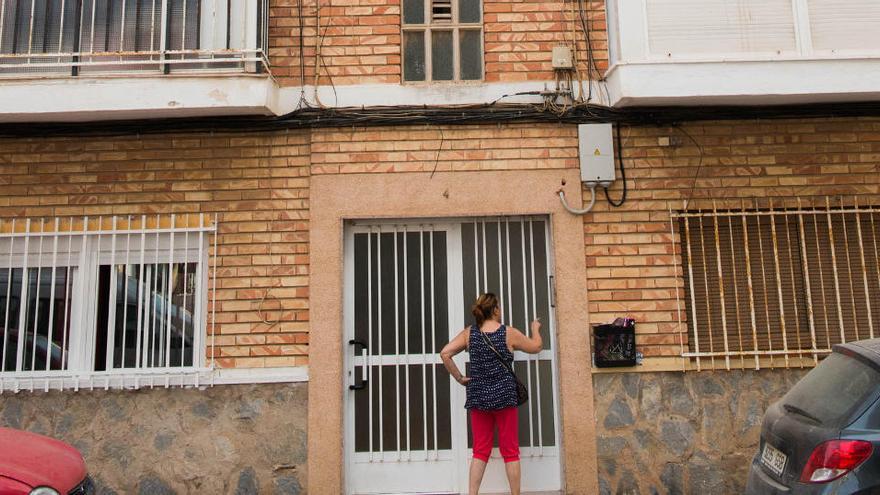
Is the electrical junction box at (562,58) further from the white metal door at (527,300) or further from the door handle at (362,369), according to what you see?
the door handle at (362,369)

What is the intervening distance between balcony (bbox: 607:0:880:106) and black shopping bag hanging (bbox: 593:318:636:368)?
1.93 meters

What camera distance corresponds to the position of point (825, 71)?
520 cm

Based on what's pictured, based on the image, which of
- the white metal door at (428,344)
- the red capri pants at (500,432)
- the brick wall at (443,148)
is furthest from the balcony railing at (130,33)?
the red capri pants at (500,432)

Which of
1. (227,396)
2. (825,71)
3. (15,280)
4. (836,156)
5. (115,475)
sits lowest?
(115,475)

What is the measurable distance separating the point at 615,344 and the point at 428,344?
1607 mm

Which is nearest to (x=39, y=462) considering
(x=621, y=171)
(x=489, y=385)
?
(x=489, y=385)

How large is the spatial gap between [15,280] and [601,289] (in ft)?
16.9

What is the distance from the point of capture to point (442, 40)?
19.2 feet

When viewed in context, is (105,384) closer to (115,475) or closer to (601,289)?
(115,475)

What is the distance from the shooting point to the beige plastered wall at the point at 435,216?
17.0 ft

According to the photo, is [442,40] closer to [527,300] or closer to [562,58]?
[562,58]

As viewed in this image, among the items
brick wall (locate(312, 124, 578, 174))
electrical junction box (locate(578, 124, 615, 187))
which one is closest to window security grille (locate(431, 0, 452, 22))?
brick wall (locate(312, 124, 578, 174))

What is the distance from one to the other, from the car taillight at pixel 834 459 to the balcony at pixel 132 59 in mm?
4555

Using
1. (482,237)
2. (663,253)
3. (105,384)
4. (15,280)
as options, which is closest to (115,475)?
(105,384)
